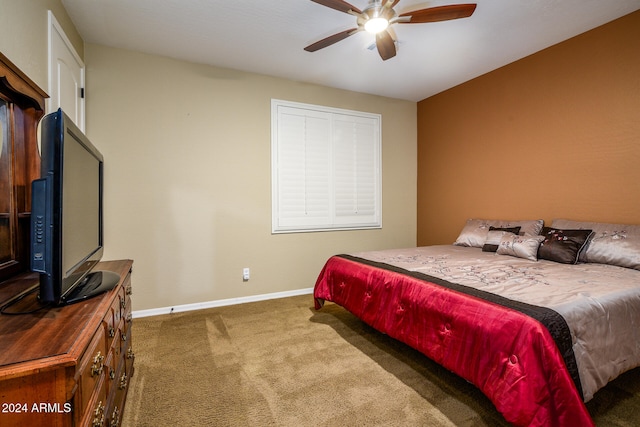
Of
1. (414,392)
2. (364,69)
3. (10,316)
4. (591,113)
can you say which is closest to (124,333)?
(10,316)

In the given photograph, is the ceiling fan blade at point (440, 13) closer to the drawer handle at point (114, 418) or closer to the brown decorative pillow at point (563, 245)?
the brown decorative pillow at point (563, 245)

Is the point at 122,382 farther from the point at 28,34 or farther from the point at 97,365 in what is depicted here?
the point at 28,34

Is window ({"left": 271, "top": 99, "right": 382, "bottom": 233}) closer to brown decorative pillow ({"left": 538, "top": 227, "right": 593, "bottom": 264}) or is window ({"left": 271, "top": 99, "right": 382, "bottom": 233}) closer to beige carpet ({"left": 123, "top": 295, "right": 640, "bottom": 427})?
beige carpet ({"left": 123, "top": 295, "right": 640, "bottom": 427})

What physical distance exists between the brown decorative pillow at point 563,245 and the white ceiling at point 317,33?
179 centimetres

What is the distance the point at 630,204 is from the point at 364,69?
274cm

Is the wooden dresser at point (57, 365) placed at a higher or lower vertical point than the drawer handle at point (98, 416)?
higher

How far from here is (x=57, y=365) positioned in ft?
2.52

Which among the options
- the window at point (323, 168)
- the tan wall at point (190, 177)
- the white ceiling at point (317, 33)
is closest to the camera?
the white ceiling at point (317, 33)

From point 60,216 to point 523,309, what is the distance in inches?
76.8

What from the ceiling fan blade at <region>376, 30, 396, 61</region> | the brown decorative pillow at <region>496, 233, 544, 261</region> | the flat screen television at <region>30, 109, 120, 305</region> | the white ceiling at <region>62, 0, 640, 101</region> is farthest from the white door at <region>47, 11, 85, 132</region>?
the brown decorative pillow at <region>496, 233, 544, 261</region>

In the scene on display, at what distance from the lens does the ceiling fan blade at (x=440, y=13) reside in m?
2.02

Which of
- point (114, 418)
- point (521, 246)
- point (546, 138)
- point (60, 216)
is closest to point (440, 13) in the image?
point (546, 138)

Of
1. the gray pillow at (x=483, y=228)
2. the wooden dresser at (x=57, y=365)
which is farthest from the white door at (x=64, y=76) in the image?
the gray pillow at (x=483, y=228)

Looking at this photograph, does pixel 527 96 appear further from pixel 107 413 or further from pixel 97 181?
pixel 107 413
